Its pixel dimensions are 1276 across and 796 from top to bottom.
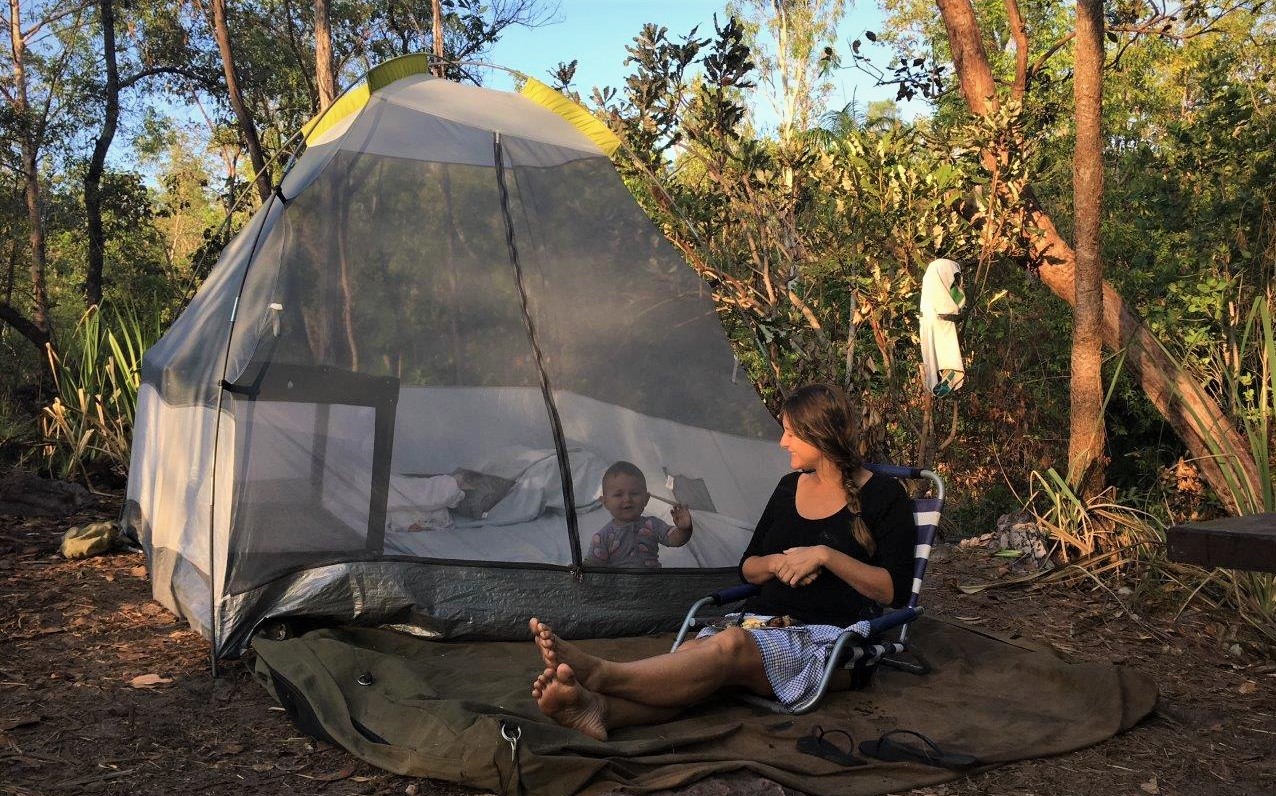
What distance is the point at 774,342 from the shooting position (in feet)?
18.6

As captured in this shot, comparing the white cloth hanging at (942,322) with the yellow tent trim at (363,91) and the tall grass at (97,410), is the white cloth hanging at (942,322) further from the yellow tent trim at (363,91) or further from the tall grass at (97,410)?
the tall grass at (97,410)

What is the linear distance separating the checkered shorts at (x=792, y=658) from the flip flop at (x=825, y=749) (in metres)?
0.17

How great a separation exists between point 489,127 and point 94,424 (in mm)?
3903

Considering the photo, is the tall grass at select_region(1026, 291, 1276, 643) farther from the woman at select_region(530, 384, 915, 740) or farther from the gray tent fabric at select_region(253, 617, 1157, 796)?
the woman at select_region(530, 384, 915, 740)

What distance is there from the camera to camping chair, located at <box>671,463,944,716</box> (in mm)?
3090

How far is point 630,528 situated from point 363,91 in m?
2.04

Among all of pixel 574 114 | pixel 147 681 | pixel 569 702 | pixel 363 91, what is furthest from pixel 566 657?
pixel 574 114

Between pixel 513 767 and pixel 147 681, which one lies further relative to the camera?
pixel 147 681

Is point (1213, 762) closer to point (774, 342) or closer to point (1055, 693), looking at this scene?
point (1055, 693)

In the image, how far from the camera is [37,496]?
6137 millimetres

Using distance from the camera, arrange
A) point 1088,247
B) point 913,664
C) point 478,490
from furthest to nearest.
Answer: point 1088,247 → point 478,490 → point 913,664

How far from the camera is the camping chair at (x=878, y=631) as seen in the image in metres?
3.09

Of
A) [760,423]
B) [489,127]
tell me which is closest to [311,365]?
[489,127]

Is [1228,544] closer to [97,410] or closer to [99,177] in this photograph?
[97,410]
